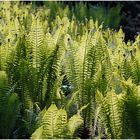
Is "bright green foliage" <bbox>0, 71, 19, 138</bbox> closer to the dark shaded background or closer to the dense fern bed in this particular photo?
the dense fern bed

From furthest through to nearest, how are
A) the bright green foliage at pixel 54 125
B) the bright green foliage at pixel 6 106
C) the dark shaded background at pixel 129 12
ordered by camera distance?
the dark shaded background at pixel 129 12
the bright green foliage at pixel 6 106
the bright green foliage at pixel 54 125

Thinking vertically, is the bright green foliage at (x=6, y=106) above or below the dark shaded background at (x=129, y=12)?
below

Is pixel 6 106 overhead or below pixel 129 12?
below

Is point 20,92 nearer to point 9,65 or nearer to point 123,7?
point 9,65

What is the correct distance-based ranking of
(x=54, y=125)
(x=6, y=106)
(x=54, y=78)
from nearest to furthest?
(x=54, y=125), (x=6, y=106), (x=54, y=78)

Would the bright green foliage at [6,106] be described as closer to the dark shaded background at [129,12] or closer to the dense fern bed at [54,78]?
the dense fern bed at [54,78]

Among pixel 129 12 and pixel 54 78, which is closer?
pixel 54 78

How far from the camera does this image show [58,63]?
166cm

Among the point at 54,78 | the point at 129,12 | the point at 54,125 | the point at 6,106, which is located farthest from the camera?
the point at 129,12

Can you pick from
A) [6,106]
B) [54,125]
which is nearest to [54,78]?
[6,106]

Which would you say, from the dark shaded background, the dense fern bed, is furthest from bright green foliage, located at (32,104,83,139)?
the dark shaded background

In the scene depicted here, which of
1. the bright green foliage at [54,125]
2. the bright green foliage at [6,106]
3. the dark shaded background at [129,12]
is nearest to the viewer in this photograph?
the bright green foliage at [54,125]

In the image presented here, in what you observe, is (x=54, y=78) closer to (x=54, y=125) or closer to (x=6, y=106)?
(x=6, y=106)

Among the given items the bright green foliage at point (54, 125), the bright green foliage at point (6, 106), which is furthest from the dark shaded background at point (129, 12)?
the bright green foliage at point (54, 125)
